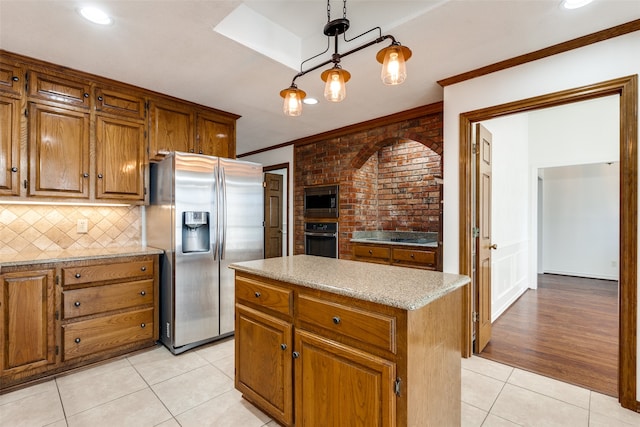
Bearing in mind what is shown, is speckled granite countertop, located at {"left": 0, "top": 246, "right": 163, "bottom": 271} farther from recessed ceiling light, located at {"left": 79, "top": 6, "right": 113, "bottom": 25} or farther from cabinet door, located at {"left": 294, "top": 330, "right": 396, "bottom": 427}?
cabinet door, located at {"left": 294, "top": 330, "right": 396, "bottom": 427}

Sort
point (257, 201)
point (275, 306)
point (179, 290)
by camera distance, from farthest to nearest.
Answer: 1. point (257, 201)
2. point (179, 290)
3. point (275, 306)

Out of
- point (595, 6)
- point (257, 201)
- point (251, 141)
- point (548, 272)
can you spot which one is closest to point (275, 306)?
point (257, 201)

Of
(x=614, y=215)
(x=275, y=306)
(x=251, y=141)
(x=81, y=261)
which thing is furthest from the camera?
(x=614, y=215)

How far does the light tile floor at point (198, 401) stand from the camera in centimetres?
184

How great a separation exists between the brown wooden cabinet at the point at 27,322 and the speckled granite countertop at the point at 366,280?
5.07 feet

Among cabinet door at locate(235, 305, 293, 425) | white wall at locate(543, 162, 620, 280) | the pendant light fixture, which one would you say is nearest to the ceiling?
the pendant light fixture

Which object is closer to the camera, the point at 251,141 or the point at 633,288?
the point at 633,288

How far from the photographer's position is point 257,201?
327 cm

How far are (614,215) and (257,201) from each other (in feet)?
21.1

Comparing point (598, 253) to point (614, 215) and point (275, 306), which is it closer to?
point (614, 215)

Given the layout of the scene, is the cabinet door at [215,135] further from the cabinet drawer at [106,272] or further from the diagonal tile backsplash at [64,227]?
the cabinet drawer at [106,272]

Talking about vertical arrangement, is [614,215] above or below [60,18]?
below

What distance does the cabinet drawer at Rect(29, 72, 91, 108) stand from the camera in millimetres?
2422

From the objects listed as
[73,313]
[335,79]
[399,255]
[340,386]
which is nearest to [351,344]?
[340,386]
